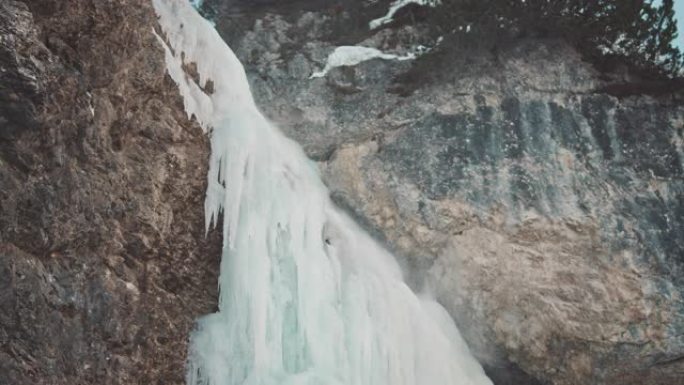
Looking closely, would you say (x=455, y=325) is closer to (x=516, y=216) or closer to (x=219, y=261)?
(x=516, y=216)

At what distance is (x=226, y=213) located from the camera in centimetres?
836

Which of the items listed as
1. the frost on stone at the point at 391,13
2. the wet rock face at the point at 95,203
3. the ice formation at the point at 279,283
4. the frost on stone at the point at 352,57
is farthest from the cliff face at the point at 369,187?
the ice formation at the point at 279,283

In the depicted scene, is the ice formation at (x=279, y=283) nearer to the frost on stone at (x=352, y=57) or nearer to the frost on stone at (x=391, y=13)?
the frost on stone at (x=352, y=57)

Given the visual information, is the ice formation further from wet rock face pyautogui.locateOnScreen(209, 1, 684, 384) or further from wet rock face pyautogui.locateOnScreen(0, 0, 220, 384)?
wet rock face pyautogui.locateOnScreen(209, 1, 684, 384)

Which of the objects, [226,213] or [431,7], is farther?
[431,7]

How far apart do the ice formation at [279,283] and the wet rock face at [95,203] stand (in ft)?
1.48

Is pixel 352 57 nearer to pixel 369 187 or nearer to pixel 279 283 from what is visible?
pixel 369 187

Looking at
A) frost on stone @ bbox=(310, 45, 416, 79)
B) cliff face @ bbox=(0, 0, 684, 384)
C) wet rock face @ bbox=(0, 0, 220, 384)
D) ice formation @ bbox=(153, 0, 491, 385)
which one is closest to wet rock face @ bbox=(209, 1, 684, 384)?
cliff face @ bbox=(0, 0, 684, 384)

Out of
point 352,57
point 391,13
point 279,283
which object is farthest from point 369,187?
point 391,13

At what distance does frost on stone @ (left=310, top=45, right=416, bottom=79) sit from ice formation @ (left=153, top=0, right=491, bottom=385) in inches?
148

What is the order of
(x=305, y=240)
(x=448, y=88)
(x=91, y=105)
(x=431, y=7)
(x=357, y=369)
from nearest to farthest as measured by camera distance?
1. (x=91, y=105)
2. (x=357, y=369)
3. (x=305, y=240)
4. (x=448, y=88)
5. (x=431, y=7)

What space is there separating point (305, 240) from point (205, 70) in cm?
306

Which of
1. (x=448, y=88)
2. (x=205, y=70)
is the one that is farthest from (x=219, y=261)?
(x=448, y=88)

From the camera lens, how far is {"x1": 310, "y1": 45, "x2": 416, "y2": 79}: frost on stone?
44.6 feet
